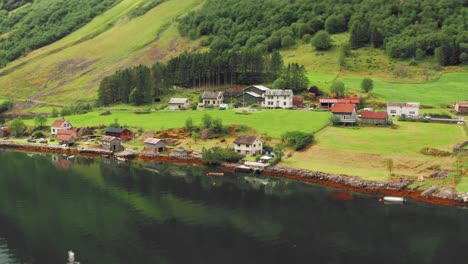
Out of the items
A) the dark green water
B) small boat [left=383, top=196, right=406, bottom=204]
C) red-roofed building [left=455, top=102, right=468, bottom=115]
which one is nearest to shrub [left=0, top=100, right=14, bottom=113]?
the dark green water

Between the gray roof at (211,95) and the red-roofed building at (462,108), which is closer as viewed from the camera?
the red-roofed building at (462,108)

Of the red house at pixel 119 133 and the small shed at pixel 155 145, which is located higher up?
the red house at pixel 119 133

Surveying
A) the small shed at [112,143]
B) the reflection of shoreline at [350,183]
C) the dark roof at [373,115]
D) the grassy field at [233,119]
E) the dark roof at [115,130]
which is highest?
the dark roof at [373,115]

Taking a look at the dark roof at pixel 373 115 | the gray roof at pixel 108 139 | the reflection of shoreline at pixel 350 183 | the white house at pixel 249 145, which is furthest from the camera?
the gray roof at pixel 108 139

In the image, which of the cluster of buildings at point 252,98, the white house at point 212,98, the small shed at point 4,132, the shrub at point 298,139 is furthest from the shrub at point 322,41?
the small shed at point 4,132

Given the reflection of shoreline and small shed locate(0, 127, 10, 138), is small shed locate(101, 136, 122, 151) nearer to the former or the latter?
the reflection of shoreline

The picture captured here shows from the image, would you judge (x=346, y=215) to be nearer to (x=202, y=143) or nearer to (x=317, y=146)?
(x=317, y=146)

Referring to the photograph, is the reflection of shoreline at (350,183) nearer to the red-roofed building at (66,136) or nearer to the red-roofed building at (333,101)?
the red-roofed building at (66,136)
